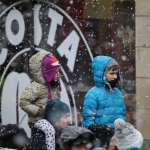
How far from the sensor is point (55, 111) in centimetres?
666

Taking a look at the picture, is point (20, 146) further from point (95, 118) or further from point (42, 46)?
Answer: point (42, 46)

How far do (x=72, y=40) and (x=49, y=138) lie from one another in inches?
160

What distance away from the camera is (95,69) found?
8289 mm

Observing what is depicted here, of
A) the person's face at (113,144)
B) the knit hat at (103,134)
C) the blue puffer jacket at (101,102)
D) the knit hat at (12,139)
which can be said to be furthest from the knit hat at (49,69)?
the person's face at (113,144)

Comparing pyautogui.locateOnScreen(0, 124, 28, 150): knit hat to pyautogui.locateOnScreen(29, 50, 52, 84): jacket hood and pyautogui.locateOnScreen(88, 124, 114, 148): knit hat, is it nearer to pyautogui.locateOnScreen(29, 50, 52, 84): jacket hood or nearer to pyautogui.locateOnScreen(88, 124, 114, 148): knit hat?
pyautogui.locateOnScreen(88, 124, 114, 148): knit hat

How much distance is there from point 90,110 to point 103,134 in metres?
1.43

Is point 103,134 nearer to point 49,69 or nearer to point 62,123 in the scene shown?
point 62,123

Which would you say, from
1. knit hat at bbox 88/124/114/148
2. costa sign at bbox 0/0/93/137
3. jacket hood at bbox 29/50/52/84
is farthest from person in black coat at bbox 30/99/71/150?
costa sign at bbox 0/0/93/137

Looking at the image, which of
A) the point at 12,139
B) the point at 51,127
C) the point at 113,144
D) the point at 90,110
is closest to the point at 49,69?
the point at 90,110

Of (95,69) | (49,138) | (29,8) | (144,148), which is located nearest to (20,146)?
(49,138)

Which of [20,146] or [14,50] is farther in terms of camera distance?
[14,50]

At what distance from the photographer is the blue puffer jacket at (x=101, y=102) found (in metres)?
8.10

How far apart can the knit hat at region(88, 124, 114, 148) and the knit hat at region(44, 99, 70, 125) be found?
370 mm

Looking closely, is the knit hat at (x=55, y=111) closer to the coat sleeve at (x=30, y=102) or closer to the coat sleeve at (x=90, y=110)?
the coat sleeve at (x=90, y=110)
